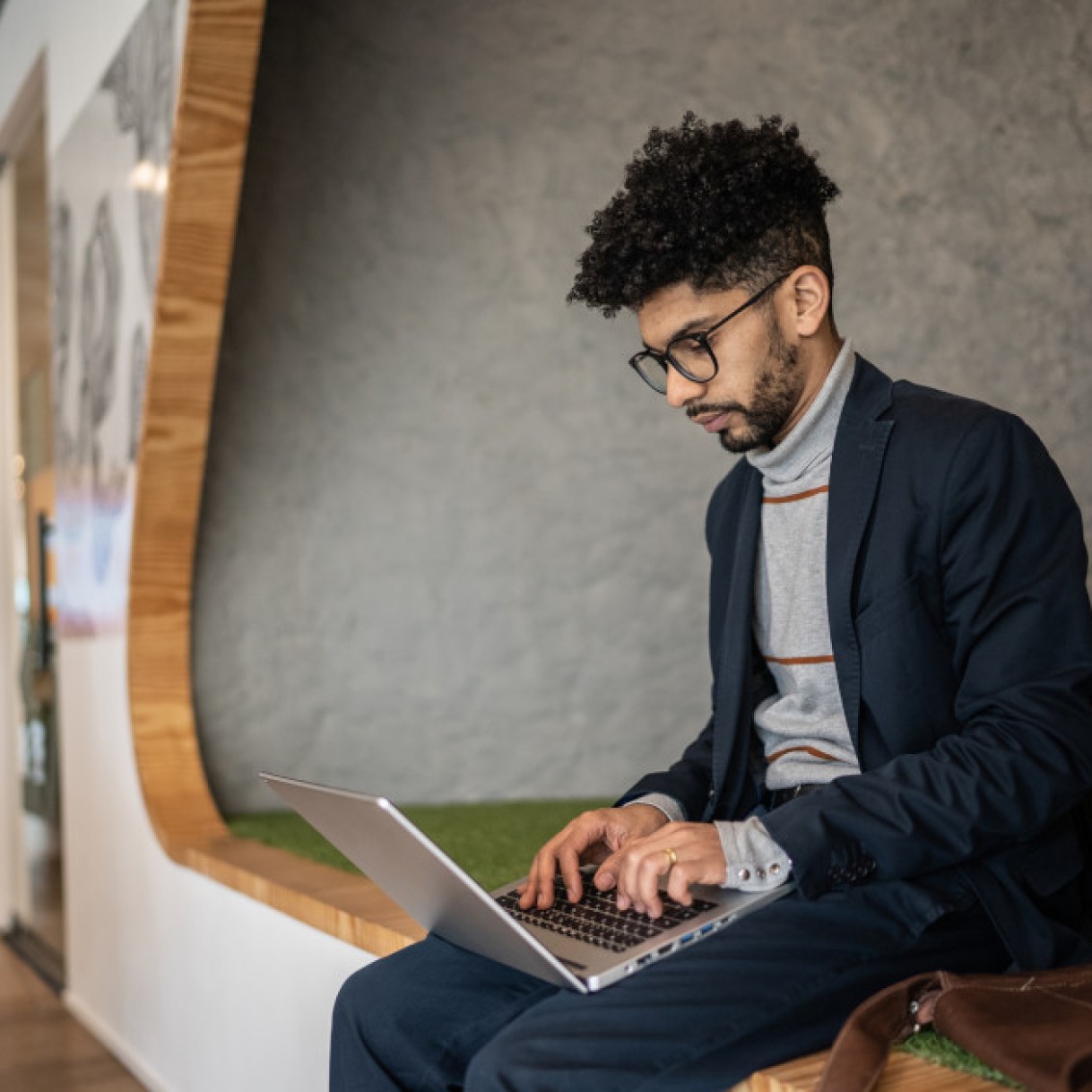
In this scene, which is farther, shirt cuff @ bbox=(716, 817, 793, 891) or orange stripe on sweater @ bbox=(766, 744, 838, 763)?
orange stripe on sweater @ bbox=(766, 744, 838, 763)

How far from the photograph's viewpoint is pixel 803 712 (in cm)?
171

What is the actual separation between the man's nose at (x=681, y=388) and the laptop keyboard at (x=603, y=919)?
23.3 inches

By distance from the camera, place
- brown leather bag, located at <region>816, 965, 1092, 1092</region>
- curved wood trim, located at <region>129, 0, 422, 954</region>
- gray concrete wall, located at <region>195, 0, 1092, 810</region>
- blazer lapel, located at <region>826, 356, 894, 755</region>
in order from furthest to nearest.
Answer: gray concrete wall, located at <region>195, 0, 1092, 810</region>
curved wood trim, located at <region>129, 0, 422, 954</region>
blazer lapel, located at <region>826, 356, 894, 755</region>
brown leather bag, located at <region>816, 965, 1092, 1092</region>

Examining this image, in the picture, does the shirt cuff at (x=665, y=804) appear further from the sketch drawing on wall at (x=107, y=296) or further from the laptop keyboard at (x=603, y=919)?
the sketch drawing on wall at (x=107, y=296)

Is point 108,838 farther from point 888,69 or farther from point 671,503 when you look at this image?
point 888,69

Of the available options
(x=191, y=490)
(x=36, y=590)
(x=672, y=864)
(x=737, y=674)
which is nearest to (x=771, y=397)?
(x=737, y=674)

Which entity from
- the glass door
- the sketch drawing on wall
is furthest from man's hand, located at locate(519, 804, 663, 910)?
the glass door

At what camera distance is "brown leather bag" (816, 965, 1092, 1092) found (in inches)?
49.1

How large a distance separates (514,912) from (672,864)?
0.26 meters

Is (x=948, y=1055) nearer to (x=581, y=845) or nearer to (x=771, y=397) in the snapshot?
(x=581, y=845)

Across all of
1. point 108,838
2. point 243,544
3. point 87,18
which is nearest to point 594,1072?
point 243,544

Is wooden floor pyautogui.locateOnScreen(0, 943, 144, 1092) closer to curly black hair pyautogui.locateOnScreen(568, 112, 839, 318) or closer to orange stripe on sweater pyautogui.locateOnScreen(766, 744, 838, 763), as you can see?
orange stripe on sweater pyautogui.locateOnScreen(766, 744, 838, 763)

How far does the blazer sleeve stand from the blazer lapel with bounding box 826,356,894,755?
0.07 meters

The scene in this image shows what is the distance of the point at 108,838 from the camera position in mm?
3863
